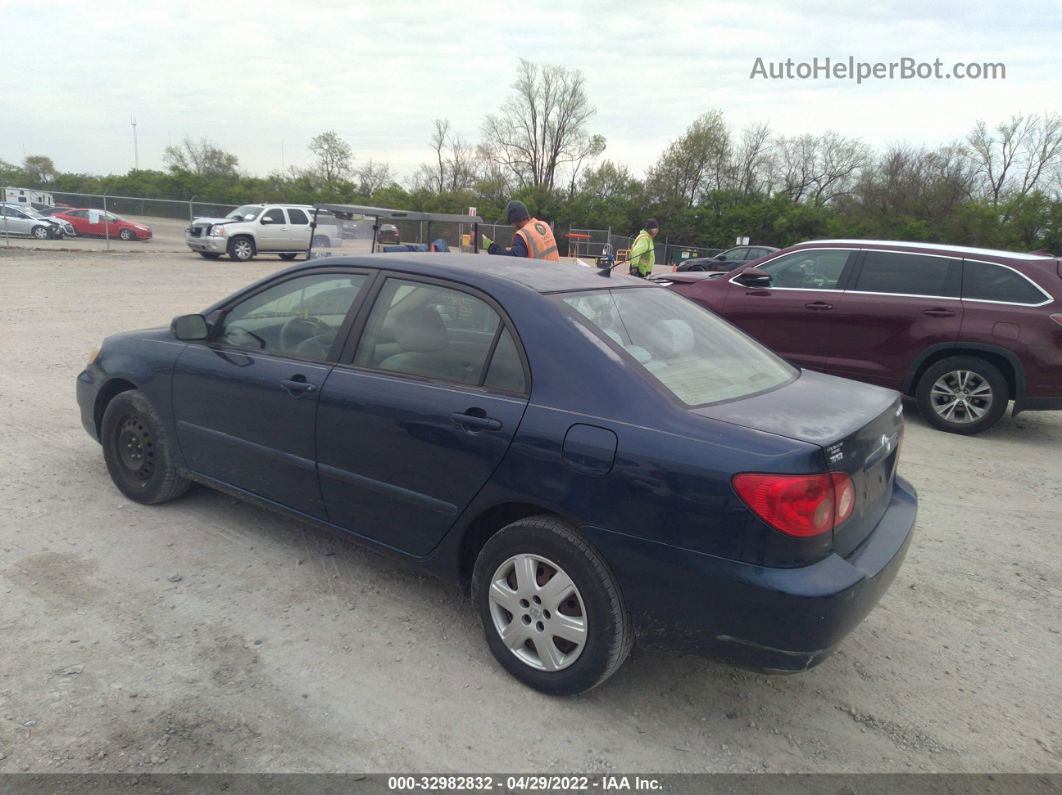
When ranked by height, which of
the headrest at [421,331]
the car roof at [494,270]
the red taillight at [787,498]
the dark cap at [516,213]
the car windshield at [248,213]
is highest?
the car windshield at [248,213]

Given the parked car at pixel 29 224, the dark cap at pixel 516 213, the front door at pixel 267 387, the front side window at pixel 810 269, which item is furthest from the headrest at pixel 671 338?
the parked car at pixel 29 224

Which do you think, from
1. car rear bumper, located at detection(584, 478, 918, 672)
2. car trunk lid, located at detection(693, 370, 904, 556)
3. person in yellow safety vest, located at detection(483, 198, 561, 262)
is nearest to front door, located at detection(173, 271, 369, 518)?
car rear bumper, located at detection(584, 478, 918, 672)

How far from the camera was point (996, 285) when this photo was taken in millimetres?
6707

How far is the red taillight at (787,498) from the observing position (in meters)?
2.27

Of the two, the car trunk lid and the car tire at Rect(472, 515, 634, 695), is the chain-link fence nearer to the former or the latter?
the car tire at Rect(472, 515, 634, 695)

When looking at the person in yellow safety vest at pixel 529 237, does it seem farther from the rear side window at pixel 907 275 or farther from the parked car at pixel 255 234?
the parked car at pixel 255 234

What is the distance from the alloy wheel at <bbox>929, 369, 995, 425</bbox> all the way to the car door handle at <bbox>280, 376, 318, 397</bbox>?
6.05 meters

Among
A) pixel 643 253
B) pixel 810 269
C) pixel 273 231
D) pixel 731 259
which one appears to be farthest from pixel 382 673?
pixel 731 259

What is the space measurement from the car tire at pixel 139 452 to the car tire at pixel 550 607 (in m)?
2.22

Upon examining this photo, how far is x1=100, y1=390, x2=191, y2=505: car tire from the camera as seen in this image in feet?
13.3

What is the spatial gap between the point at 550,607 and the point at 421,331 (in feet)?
4.32

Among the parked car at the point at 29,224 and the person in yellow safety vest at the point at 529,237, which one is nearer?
the person in yellow safety vest at the point at 529,237

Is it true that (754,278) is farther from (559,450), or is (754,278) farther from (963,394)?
(559,450)

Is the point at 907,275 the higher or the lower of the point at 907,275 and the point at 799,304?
the higher
